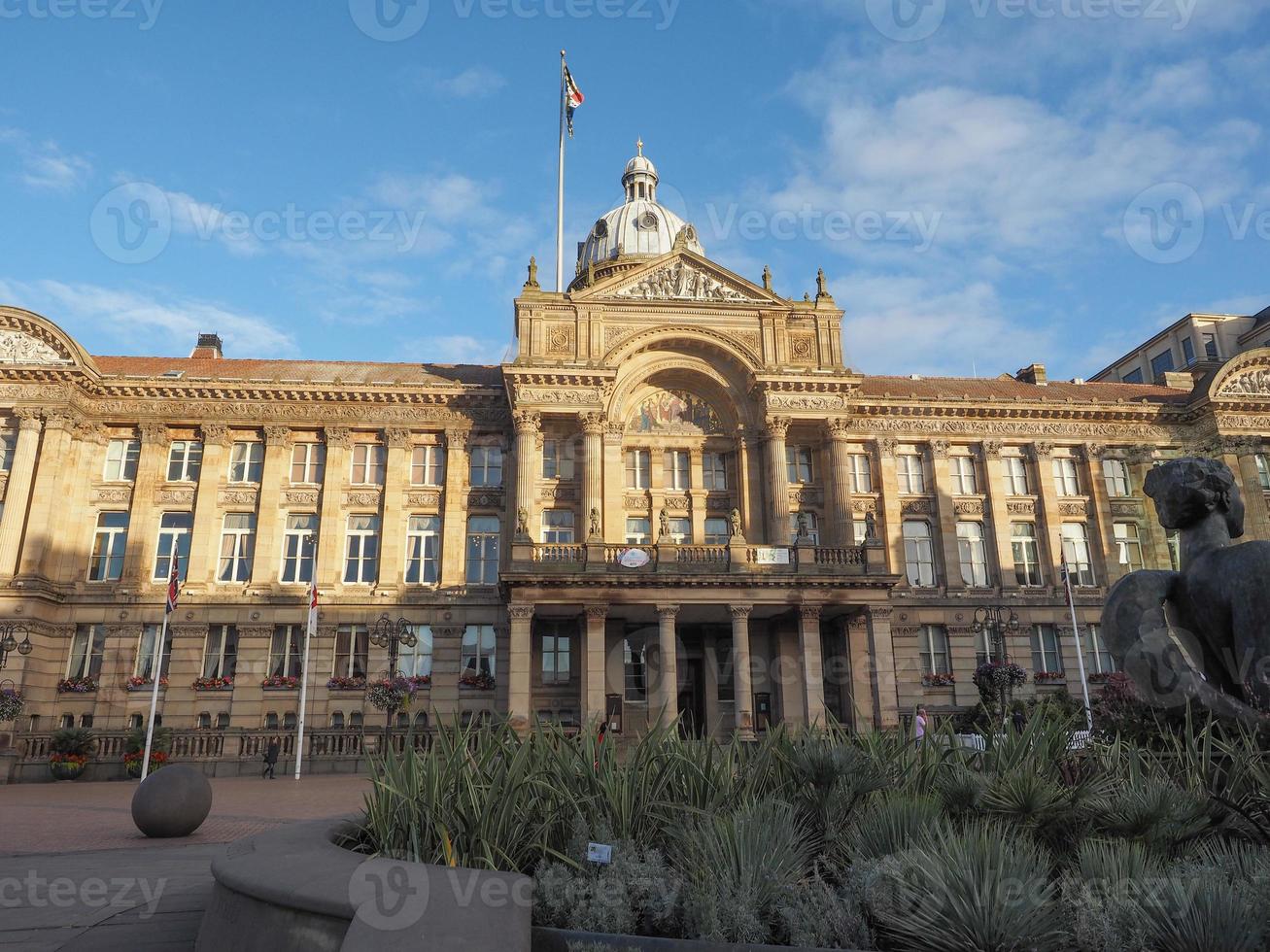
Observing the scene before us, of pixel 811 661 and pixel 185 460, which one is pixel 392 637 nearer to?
pixel 185 460

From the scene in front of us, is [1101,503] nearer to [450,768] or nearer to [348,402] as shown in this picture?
[348,402]

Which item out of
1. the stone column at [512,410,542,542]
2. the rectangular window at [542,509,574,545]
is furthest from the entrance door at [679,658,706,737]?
the stone column at [512,410,542,542]

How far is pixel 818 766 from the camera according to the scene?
24.9 feet

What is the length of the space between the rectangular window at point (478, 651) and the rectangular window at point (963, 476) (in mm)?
22811

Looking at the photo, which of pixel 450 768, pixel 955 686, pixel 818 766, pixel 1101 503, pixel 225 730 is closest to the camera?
pixel 450 768

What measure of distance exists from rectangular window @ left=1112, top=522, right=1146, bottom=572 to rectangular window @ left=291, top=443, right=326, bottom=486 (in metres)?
37.3

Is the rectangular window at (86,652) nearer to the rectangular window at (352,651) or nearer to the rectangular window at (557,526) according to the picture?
the rectangular window at (352,651)

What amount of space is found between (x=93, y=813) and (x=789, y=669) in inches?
957

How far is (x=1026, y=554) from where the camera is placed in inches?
1604

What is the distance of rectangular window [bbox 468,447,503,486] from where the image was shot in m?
39.2

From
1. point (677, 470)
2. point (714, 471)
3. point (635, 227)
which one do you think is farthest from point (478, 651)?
point (635, 227)

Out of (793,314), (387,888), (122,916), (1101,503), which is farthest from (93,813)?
(1101,503)

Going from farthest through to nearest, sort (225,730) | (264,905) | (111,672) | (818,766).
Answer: (111,672) < (225,730) < (818,766) < (264,905)

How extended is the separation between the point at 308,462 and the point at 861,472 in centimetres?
2563
